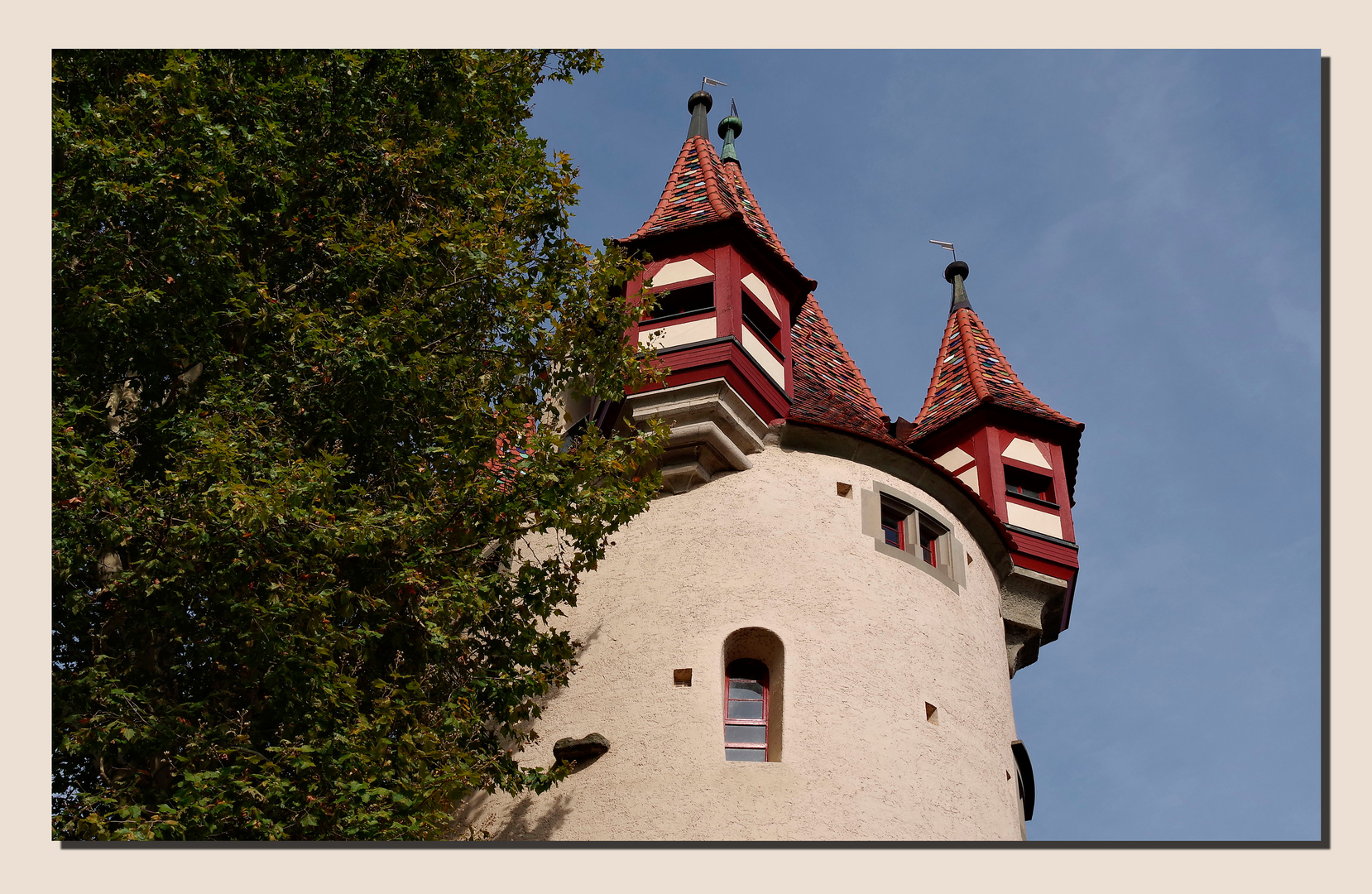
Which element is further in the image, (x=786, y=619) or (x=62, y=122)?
(x=786, y=619)

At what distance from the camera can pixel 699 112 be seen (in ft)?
68.4

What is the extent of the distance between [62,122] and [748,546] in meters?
7.04

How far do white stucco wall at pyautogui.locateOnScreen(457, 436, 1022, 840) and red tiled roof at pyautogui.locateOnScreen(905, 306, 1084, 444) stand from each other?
380 centimetres

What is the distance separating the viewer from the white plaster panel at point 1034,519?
682 inches

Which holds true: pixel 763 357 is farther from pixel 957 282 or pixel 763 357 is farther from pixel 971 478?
pixel 957 282

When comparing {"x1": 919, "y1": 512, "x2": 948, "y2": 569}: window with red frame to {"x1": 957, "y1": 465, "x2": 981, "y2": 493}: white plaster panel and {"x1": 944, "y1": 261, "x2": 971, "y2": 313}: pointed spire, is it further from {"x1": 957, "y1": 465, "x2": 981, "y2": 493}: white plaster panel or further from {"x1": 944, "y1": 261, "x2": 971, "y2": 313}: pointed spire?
{"x1": 944, "y1": 261, "x2": 971, "y2": 313}: pointed spire

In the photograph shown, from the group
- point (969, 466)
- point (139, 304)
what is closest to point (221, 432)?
point (139, 304)

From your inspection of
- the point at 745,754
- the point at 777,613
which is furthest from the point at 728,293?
the point at 745,754

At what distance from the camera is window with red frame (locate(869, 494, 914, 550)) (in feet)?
49.0

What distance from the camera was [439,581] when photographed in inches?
402

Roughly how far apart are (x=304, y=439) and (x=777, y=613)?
15.5ft

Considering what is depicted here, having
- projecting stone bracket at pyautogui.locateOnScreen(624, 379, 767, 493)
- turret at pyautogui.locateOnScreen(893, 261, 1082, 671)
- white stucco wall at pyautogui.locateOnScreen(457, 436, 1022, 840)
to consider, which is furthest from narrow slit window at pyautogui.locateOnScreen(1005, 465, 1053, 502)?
projecting stone bracket at pyautogui.locateOnScreen(624, 379, 767, 493)

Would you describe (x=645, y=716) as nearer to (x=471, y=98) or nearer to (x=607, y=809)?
(x=607, y=809)

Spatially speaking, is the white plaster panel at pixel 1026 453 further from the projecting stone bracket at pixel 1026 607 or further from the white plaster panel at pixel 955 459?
the projecting stone bracket at pixel 1026 607
